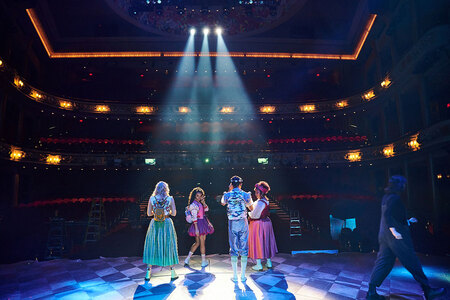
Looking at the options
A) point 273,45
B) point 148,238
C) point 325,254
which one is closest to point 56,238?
point 148,238

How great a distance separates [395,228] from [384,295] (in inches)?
47.5

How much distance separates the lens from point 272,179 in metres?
18.3

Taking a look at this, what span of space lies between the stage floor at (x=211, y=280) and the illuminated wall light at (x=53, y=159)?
1030 cm

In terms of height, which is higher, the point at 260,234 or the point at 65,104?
the point at 65,104

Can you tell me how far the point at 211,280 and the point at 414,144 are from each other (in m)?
10.6

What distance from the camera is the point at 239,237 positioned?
4.51m

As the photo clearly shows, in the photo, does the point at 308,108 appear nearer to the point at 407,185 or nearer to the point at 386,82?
the point at 386,82

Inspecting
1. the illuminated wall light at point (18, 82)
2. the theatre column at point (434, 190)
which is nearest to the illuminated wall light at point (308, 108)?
the theatre column at point (434, 190)

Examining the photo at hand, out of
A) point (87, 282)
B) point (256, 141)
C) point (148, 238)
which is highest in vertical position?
point (256, 141)

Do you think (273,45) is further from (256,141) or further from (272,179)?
(272,179)

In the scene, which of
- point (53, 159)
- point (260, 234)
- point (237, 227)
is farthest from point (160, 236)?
point (53, 159)

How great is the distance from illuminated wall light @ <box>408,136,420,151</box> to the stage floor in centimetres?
603

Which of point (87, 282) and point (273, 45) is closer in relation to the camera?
point (87, 282)

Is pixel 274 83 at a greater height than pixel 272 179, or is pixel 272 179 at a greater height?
pixel 274 83
